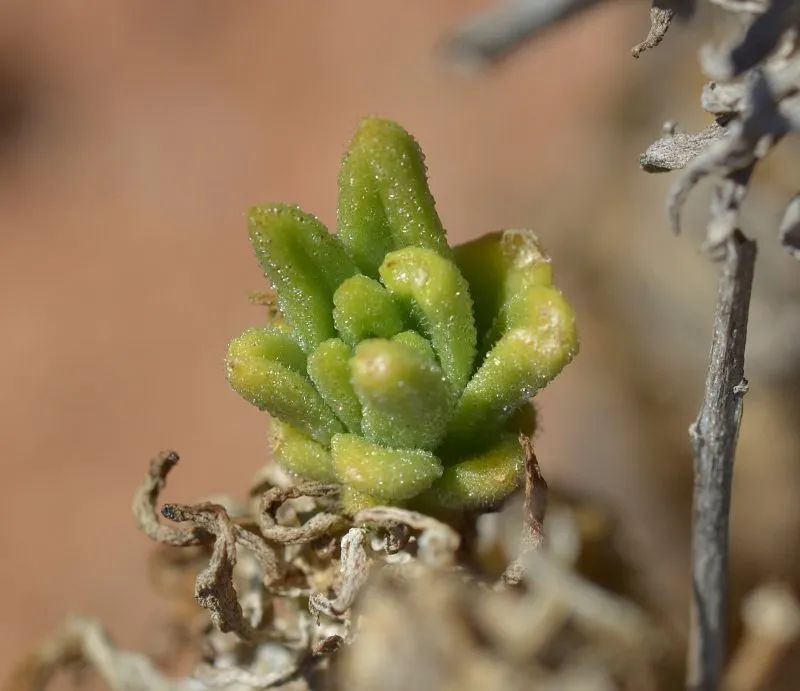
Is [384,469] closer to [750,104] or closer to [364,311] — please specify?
[364,311]

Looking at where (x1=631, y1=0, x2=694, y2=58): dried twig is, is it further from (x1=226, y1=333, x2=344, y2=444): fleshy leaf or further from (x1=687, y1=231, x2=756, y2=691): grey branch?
(x1=226, y1=333, x2=344, y2=444): fleshy leaf

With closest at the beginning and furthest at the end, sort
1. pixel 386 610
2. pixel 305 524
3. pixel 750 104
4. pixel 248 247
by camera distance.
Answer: pixel 750 104
pixel 305 524
pixel 386 610
pixel 248 247

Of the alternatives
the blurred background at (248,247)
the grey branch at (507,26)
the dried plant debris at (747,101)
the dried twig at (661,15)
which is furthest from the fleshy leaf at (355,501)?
the blurred background at (248,247)

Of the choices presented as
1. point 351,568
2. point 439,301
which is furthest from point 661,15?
point 351,568

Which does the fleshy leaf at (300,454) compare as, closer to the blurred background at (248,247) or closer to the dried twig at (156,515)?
the dried twig at (156,515)

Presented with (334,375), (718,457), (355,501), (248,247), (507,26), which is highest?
(248,247)

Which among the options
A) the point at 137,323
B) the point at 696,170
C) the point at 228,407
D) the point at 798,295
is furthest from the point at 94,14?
the point at 696,170

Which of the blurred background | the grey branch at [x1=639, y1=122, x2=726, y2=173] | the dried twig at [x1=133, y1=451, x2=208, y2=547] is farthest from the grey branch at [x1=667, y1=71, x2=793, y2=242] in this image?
the blurred background
